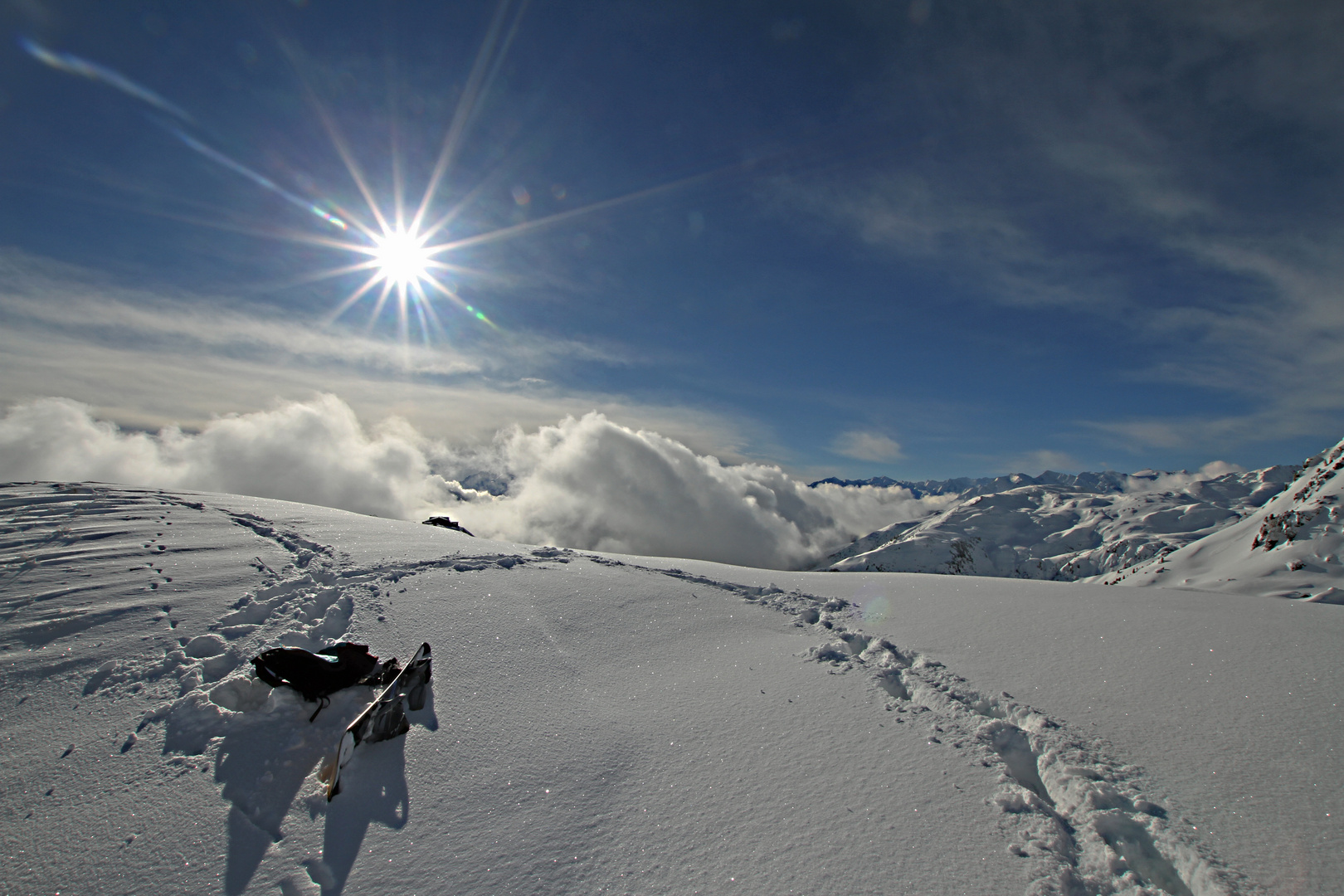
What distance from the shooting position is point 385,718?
4863 mm

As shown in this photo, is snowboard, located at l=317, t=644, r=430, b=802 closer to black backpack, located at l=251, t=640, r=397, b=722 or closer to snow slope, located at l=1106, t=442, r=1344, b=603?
black backpack, located at l=251, t=640, r=397, b=722

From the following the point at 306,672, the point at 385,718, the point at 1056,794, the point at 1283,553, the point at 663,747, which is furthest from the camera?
the point at 1283,553

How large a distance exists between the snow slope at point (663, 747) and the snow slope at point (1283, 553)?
16734 mm

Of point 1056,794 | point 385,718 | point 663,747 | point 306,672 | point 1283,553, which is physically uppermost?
point 1283,553

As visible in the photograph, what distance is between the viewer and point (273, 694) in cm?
516

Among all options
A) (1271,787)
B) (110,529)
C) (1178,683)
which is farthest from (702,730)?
(110,529)

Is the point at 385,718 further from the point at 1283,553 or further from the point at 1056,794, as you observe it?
the point at 1283,553

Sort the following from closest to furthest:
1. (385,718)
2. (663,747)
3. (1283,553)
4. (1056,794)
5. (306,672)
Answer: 1. (1056,794)
2. (385,718)
3. (663,747)
4. (306,672)
5. (1283,553)

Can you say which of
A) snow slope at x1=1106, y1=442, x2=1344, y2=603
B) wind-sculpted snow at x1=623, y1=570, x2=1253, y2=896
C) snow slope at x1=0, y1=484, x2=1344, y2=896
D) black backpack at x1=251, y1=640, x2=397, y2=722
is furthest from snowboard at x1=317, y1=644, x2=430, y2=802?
snow slope at x1=1106, y1=442, x2=1344, y2=603

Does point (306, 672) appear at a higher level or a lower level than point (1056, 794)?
higher

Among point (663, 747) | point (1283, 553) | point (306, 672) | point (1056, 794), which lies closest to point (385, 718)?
point (306, 672)

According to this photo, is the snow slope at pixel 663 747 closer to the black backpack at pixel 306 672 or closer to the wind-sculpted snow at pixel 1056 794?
the wind-sculpted snow at pixel 1056 794

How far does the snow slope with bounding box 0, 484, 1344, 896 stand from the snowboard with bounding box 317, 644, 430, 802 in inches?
5.7

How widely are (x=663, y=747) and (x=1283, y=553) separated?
107 feet
